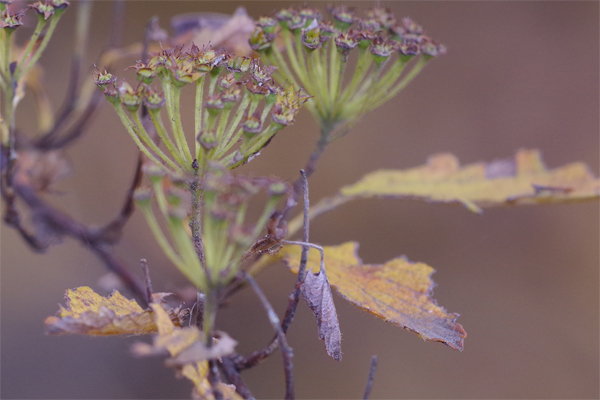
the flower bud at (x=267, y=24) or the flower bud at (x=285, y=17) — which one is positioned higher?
the flower bud at (x=285, y=17)

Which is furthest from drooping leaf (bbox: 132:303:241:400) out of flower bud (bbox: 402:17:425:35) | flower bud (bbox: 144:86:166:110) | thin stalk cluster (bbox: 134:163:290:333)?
flower bud (bbox: 402:17:425:35)

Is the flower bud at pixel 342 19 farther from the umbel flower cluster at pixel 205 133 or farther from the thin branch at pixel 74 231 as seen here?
the thin branch at pixel 74 231

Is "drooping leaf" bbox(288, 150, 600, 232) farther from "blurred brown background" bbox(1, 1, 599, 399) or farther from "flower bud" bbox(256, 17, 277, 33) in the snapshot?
"blurred brown background" bbox(1, 1, 599, 399)

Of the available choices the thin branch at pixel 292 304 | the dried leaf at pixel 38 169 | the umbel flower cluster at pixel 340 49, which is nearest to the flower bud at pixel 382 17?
the umbel flower cluster at pixel 340 49

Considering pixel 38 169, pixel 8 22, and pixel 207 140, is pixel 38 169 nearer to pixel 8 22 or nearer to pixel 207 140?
pixel 8 22

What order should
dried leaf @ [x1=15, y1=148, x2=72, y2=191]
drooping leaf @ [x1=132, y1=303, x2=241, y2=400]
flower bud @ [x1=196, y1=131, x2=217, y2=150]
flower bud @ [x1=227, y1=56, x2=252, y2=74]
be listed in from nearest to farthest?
drooping leaf @ [x1=132, y1=303, x2=241, y2=400], flower bud @ [x1=196, y1=131, x2=217, y2=150], flower bud @ [x1=227, y1=56, x2=252, y2=74], dried leaf @ [x1=15, y1=148, x2=72, y2=191]

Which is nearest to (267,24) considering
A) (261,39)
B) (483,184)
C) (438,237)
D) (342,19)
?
(261,39)
